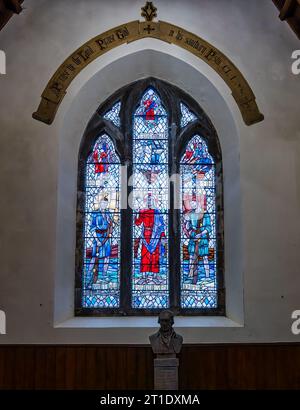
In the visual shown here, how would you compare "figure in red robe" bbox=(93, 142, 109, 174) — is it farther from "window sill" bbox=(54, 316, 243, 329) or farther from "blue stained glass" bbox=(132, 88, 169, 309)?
"window sill" bbox=(54, 316, 243, 329)

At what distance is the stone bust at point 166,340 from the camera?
4180 millimetres

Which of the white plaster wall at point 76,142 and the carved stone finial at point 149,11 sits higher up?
the carved stone finial at point 149,11

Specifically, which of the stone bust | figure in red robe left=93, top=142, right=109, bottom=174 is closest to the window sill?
the stone bust

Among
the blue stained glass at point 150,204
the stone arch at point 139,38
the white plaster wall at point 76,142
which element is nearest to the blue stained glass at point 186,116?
the blue stained glass at point 150,204

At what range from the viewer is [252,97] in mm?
4996

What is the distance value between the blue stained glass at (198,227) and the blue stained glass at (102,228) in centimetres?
72

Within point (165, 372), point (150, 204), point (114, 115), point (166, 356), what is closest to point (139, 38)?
point (114, 115)

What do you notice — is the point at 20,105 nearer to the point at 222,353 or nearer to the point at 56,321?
the point at 56,321

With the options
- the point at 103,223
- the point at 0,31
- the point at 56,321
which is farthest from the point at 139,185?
the point at 0,31

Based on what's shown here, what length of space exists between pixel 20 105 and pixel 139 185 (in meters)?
1.49

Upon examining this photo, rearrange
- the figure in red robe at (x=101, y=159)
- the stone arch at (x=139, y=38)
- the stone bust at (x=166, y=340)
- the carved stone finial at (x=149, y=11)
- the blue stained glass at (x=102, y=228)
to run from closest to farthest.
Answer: the stone bust at (x=166, y=340)
the stone arch at (x=139, y=38)
the carved stone finial at (x=149, y=11)
the blue stained glass at (x=102, y=228)
the figure in red robe at (x=101, y=159)

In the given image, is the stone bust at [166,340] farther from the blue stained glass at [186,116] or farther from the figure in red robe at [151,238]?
the blue stained glass at [186,116]

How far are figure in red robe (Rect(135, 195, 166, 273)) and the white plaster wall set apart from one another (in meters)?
0.78

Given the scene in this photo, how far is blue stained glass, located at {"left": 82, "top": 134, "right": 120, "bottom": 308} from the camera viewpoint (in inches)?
208
